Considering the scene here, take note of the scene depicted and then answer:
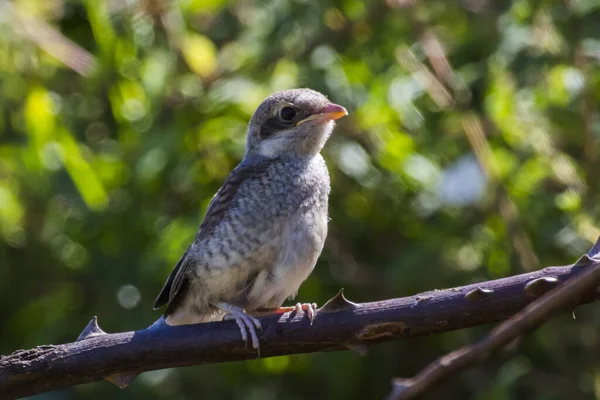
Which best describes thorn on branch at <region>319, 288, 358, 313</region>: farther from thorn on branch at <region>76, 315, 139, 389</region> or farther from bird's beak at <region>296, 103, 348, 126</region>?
bird's beak at <region>296, 103, 348, 126</region>

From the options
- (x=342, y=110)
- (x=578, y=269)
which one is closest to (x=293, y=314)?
(x=578, y=269)

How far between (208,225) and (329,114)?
2.01 ft

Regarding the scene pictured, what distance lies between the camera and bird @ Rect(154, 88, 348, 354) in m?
3.17

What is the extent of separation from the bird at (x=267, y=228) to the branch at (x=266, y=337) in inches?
20.1

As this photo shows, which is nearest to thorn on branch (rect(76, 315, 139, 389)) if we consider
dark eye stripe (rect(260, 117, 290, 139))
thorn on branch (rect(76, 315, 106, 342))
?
thorn on branch (rect(76, 315, 106, 342))

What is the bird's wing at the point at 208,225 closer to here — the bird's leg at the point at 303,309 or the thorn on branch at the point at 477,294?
the bird's leg at the point at 303,309

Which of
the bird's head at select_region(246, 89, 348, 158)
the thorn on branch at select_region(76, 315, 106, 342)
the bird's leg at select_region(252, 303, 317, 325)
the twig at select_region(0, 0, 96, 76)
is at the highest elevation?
the twig at select_region(0, 0, 96, 76)

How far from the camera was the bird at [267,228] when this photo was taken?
10.4 feet

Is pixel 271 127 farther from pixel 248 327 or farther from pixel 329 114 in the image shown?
pixel 248 327

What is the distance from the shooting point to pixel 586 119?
12.6ft

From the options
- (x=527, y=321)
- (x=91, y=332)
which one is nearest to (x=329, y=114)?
(x=91, y=332)

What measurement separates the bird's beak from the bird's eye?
70 millimetres

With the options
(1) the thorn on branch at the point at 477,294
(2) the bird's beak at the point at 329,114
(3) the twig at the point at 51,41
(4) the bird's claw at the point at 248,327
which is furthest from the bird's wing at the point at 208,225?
(1) the thorn on branch at the point at 477,294

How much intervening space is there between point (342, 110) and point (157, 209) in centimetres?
126
